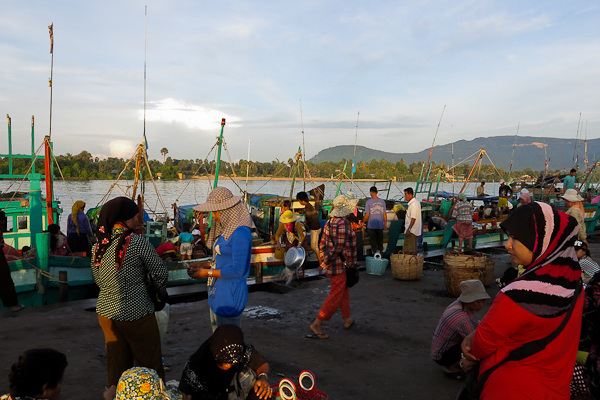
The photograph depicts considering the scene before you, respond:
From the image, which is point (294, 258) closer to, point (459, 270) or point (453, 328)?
point (459, 270)

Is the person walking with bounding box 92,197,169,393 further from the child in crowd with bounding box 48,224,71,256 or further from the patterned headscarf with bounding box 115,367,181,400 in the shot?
the child in crowd with bounding box 48,224,71,256

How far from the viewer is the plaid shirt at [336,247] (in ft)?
15.6

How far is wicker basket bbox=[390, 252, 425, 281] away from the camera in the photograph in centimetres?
741

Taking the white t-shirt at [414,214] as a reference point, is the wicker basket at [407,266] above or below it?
below

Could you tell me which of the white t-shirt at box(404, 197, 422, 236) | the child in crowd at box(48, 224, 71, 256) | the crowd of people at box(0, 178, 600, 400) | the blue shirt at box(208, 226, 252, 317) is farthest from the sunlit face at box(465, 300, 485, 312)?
the child in crowd at box(48, 224, 71, 256)

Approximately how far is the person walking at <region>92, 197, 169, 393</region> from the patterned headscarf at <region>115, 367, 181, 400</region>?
0.56 meters

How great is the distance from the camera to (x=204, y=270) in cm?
292

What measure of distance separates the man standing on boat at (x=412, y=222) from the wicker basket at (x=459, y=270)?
205 cm

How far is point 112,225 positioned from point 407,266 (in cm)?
588

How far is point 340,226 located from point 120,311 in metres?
2.83

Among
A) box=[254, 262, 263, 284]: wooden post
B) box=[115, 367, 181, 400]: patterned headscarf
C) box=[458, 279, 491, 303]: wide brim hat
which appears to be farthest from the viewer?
box=[254, 262, 263, 284]: wooden post

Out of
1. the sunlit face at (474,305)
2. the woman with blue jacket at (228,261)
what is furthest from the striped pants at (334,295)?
the woman with blue jacket at (228,261)

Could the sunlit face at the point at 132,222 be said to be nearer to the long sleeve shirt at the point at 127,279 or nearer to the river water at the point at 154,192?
the long sleeve shirt at the point at 127,279

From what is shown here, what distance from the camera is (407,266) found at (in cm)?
741
